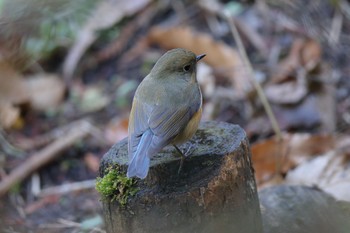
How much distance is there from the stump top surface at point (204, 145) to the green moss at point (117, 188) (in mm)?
122

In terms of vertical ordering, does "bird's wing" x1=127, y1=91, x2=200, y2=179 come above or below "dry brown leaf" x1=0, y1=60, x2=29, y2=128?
above

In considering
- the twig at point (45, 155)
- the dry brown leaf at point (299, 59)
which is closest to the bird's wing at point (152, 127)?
the twig at point (45, 155)

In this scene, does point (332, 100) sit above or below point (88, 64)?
below

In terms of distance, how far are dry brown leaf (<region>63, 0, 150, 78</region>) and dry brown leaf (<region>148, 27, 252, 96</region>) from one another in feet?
3.20

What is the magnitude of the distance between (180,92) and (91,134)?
2774 millimetres

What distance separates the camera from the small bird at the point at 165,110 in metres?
3.01

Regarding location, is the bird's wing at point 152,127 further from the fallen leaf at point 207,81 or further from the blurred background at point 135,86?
the fallen leaf at point 207,81

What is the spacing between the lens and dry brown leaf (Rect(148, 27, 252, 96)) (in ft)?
20.5

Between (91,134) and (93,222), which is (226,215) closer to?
(93,222)

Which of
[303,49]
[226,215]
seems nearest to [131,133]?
[226,215]

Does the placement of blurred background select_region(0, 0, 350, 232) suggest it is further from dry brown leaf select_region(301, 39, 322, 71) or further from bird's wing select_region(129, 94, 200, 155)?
bird's wing select_region(129, 94, 200, 155)

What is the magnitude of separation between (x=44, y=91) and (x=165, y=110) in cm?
376

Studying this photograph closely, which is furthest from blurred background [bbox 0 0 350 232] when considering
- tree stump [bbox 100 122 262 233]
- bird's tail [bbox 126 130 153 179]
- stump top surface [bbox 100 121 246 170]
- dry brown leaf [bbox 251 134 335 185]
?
bird's tail [bbox 126 130 153 179]

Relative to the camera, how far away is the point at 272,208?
365 cm
